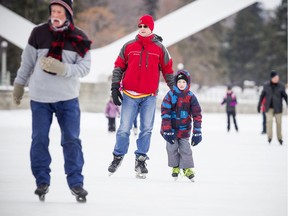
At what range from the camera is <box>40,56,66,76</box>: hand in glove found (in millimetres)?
4379

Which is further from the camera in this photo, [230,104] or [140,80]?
[230,104]

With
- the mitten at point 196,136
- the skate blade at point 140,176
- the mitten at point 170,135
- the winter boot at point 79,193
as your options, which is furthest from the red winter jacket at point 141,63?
the winter boot at point 79,193

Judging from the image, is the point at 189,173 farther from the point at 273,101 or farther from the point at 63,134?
the point at 273,101

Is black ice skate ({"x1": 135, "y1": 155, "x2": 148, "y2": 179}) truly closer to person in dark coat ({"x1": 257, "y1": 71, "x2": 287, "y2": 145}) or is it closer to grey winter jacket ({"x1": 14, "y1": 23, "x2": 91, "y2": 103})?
grey winter jacket ({"x1": 14, "y1": 23, "x2": 91, "y2": 103})

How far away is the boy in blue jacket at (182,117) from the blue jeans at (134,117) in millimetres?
276

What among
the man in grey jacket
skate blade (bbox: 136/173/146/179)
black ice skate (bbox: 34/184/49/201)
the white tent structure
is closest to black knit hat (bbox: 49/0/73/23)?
the man in grey jacket

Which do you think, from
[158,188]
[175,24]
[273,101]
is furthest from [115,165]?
[175,24]

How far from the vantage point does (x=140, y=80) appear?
624 cm

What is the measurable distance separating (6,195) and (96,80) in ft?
61.7

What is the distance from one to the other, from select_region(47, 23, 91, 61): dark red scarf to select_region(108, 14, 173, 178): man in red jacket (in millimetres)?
1708

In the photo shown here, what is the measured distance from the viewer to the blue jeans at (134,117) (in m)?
6.33

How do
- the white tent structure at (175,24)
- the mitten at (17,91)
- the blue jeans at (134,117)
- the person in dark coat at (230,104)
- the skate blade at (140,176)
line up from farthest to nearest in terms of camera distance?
1. the white tent structure at (175,24)
2. the person in dark coat at (230,104)
3. the blue jeans at (134,117)
4. the skate blade at (140,176)
5. the mitten at (17,91)

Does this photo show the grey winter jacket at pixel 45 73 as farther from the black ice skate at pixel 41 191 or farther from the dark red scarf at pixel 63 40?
the black ice skate at pixel 41 191

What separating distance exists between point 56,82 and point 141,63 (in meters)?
1.83
